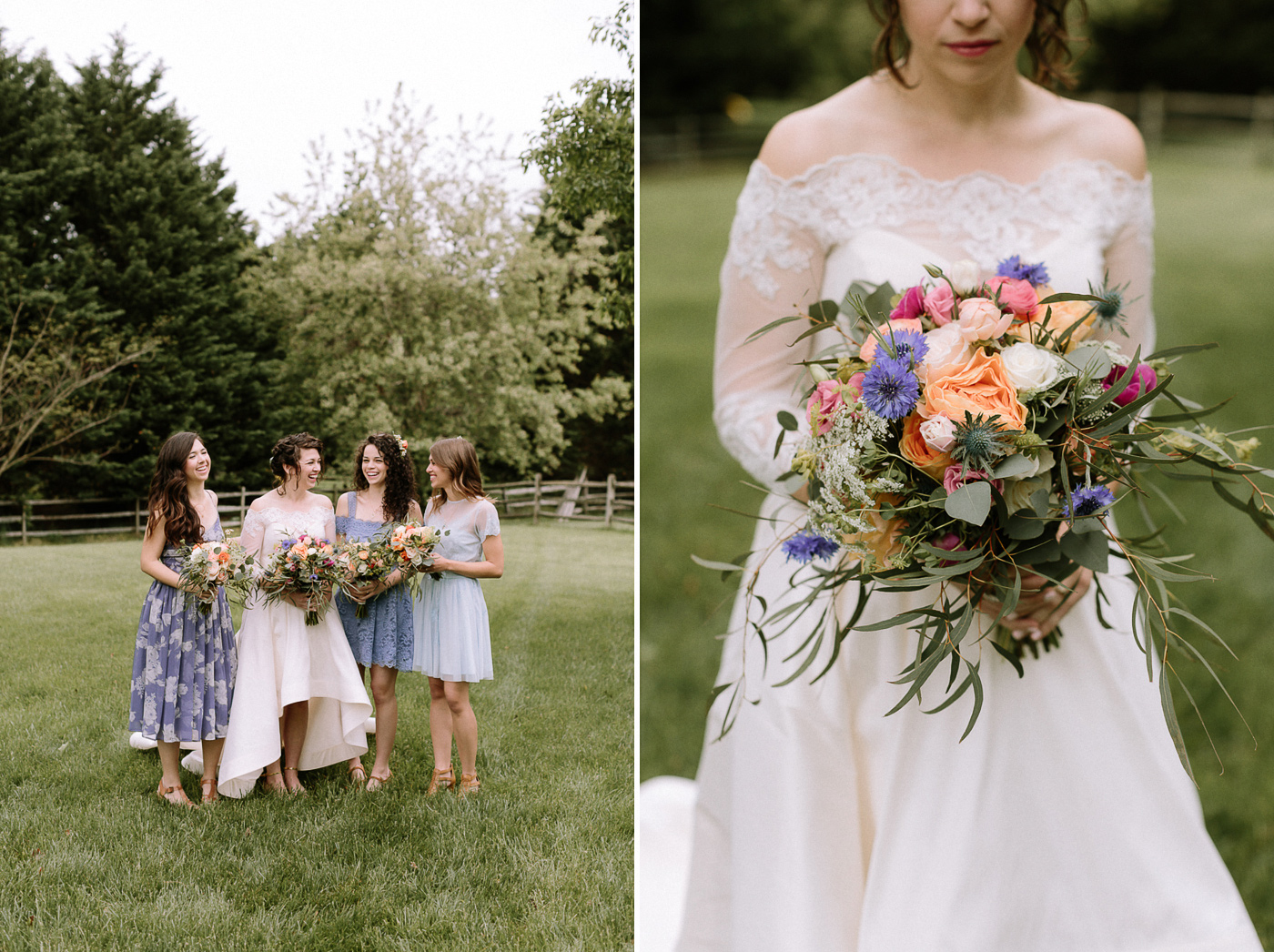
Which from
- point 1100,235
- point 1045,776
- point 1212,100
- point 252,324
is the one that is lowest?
point 1045,776

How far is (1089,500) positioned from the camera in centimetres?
179

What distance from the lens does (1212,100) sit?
661 inches

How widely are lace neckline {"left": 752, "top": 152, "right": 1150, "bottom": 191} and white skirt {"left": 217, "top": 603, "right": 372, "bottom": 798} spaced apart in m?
1.60

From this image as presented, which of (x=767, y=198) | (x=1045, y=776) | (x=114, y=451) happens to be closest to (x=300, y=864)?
(x=114, y=451)

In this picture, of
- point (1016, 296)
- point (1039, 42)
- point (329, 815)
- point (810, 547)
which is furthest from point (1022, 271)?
point (329, 815)

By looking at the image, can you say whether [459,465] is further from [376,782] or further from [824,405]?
[824,405]

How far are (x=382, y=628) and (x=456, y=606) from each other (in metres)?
0.20

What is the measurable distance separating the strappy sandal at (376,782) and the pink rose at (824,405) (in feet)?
5.20

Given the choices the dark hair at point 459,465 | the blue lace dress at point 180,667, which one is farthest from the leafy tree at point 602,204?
the blue lace dress at point 180,667

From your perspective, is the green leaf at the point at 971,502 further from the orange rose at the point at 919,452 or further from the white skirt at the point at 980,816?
the white skirt at the point at 980,816

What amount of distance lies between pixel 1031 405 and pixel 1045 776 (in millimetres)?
895

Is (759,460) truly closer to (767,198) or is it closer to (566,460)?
(767,198)

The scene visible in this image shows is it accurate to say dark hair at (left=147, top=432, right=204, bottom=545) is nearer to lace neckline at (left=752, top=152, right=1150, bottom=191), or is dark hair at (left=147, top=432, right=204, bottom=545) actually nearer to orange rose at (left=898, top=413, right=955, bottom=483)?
lace neckline at (left=752, top=152, right=1150, bottom=191)

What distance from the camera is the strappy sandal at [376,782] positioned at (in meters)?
2.78
